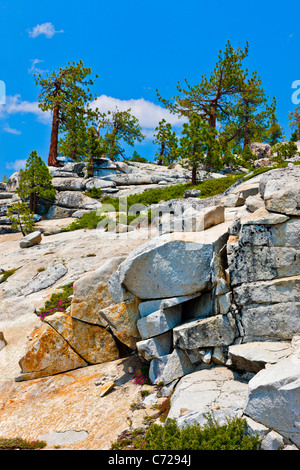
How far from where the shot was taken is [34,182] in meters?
44.8

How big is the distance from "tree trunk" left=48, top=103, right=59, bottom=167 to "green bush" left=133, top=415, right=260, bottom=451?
178 feet

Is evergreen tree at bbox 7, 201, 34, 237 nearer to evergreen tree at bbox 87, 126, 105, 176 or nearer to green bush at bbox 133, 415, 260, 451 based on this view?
evergreen tree at bbox 87, 126, 105, 176

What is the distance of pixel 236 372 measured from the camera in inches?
428

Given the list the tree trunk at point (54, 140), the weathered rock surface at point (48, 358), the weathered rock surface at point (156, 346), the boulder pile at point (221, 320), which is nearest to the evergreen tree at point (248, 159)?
the tree trunk at point (54, 140)

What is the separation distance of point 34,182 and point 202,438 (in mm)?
42217

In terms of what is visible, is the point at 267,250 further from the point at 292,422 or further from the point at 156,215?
the point at 156,215

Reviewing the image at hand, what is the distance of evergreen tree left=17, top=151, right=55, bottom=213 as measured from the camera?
144ft

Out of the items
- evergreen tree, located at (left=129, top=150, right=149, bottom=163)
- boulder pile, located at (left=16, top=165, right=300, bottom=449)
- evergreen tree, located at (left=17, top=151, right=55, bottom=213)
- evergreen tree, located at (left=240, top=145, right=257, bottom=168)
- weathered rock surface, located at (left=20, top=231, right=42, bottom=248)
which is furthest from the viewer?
evergreen tree, located at (left=129, top=150, right=149, bottom=163)

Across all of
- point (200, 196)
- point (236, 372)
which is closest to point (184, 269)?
point (236, 372)

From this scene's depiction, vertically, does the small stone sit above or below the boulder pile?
below

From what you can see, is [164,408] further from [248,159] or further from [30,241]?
[248,159]

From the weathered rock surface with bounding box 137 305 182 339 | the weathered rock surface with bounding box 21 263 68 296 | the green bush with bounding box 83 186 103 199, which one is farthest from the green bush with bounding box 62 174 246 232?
the weathered rock surface with bounding box 137 305 182 339

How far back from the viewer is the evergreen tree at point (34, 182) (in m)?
43.9
